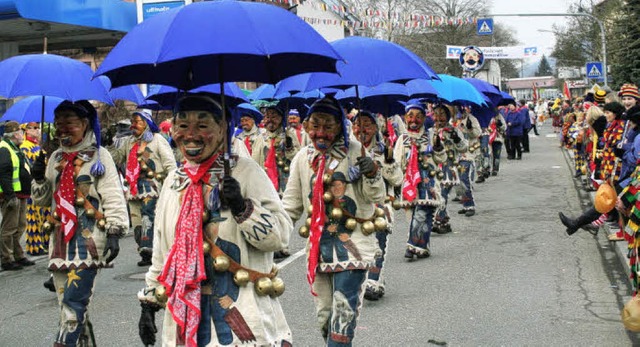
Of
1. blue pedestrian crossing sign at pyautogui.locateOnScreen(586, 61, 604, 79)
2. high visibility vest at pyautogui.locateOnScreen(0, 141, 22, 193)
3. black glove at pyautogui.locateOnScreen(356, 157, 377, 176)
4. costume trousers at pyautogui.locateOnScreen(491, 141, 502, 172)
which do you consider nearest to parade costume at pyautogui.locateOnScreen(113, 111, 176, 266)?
high visibility vest at pyautogui.locateOnScreen(0, 141, 22, 193)

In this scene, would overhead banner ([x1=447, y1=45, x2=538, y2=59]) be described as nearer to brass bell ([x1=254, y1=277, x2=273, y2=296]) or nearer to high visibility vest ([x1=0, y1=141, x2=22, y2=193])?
high visibility vest ([x1=0, y1=141, x2=22, y2=193])

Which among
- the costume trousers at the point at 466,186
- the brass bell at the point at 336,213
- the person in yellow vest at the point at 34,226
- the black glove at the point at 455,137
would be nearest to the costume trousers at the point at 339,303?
the brass bell at the point at 336,213

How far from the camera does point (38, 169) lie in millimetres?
5320

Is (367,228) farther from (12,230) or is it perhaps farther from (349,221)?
(12,230)

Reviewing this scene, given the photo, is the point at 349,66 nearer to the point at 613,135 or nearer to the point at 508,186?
the point at 613,135

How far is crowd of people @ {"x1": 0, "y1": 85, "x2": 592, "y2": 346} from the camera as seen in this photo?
133 inches

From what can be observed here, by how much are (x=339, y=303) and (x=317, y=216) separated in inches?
23.6

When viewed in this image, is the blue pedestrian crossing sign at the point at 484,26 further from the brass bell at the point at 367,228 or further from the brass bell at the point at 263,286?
the brass bell at the point at 263,286

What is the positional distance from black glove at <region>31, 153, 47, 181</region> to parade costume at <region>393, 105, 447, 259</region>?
515 cm

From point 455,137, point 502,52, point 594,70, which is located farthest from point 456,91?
point 502,52

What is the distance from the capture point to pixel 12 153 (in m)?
10.5

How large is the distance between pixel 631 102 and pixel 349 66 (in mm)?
6037

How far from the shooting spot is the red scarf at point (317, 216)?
5.17 m

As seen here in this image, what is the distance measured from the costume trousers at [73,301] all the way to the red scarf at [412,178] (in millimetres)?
4963
